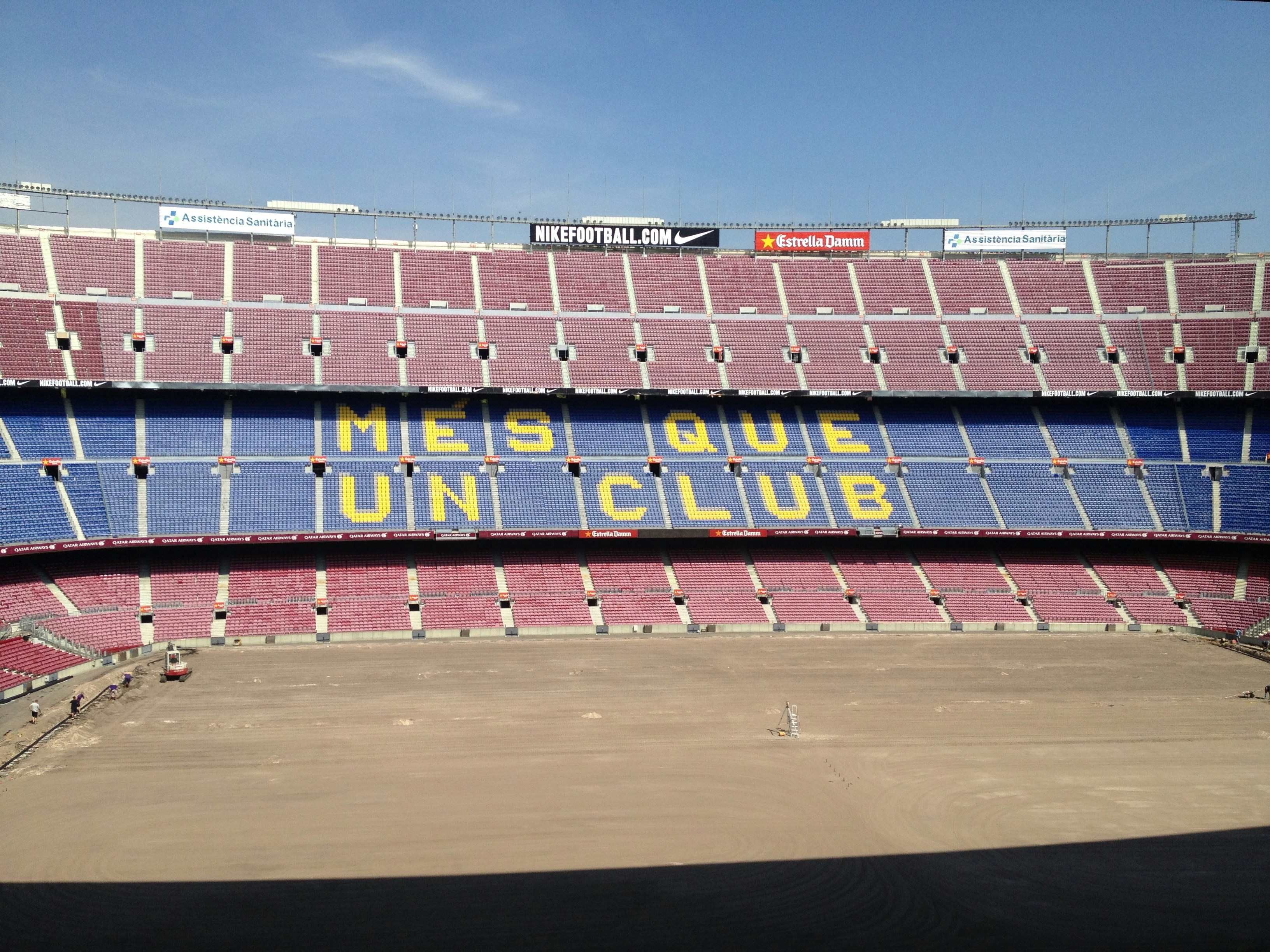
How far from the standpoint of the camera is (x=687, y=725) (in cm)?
3594

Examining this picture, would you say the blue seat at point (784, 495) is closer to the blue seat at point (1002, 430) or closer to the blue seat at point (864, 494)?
the blue seat at point (864, 494)

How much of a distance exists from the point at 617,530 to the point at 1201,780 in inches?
1303

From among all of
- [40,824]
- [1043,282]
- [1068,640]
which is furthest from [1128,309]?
[40,824]

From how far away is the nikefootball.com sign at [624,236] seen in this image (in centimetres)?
6994

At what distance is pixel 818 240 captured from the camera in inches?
2857

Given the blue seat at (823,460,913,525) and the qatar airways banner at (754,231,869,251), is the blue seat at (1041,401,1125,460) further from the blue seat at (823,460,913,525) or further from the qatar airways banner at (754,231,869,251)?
the qatar airways banner at (754,231,869,251)

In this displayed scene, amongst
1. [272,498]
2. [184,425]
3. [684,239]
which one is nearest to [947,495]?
[684,239]

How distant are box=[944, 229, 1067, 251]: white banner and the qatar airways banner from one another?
7.08 metres

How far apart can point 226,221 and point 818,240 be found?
150ft

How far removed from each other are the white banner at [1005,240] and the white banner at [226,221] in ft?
171

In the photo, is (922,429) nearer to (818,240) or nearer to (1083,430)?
(1083,430)

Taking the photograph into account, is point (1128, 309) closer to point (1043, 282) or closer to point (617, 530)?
point (1043, 282)

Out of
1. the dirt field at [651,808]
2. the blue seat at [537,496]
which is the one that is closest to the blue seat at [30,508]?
the dirt field at [651,808]

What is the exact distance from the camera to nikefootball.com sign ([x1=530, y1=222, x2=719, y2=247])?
69.9 m
